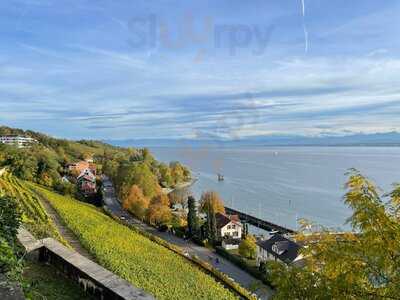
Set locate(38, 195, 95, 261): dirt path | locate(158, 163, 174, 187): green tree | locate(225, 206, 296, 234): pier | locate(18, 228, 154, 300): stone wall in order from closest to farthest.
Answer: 1. locate(18, 228, 154, 300): stone wall
2. locate(38, 195, 95, 261): dirt path
3. locate(225, 206, 296, 234): pier
4. locate(158, 163, 174, 187): green tree

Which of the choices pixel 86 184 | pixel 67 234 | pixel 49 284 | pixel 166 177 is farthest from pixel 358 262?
pixel 166 177

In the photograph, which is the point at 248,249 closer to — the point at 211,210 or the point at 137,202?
the point at 211,210

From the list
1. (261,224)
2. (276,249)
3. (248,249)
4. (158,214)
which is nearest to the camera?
(276,249)

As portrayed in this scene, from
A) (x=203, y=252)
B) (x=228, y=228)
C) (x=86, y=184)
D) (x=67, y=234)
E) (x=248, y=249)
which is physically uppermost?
(x=67, y=234)

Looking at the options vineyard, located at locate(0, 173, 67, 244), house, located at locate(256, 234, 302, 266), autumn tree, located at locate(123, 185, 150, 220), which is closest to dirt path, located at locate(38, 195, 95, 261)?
vineyard, located at locate(0, 173, 67, 244)

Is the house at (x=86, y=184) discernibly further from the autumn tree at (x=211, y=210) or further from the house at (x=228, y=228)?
the house at (x=228, y=228)

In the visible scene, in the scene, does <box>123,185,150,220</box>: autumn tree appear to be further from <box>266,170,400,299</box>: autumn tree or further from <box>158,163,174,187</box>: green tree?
<box>266,170,400,299</box>: autumn tree

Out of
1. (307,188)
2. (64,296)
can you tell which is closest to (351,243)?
(64,296)
